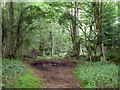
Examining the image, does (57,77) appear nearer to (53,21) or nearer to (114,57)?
(53,21)

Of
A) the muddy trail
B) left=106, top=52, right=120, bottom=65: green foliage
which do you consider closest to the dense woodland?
left=106, top=52, right=120, bottom=65: green foliage

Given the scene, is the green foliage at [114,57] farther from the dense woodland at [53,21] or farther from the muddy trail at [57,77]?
the muddy trail at [57,77]

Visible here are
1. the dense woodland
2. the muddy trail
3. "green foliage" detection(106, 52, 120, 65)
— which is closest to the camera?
the muddy trail

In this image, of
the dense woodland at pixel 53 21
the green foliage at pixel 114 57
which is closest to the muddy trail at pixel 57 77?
the dense woodland at pixel 53 21

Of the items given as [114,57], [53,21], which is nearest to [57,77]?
[53,21]

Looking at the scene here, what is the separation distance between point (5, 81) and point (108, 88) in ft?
13.3

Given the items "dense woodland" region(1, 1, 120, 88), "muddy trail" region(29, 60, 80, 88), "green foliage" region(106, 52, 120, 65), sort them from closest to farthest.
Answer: "muddy trail" region(29, 60, 80, 88) → "dense woodland" region(1, 1, 120, 88) → "green foliage" region(106, 52, 120, 65)

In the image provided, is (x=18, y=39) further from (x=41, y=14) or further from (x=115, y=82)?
(x=115, y=82)

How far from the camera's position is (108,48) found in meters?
11.7

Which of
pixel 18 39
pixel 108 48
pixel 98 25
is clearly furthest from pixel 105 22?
pixel 18 39

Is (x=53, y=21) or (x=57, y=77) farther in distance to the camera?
(x=53, y=21)

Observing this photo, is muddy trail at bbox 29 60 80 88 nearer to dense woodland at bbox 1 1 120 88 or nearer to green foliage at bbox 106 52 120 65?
dense woodland at bbox 1 1 120 88

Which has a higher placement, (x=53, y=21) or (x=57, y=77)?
(x=53, y=21)

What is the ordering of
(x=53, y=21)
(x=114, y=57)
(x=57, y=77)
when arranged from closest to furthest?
(x=57, y=77) → (x=53, y=21) → (x=114, y=57)
